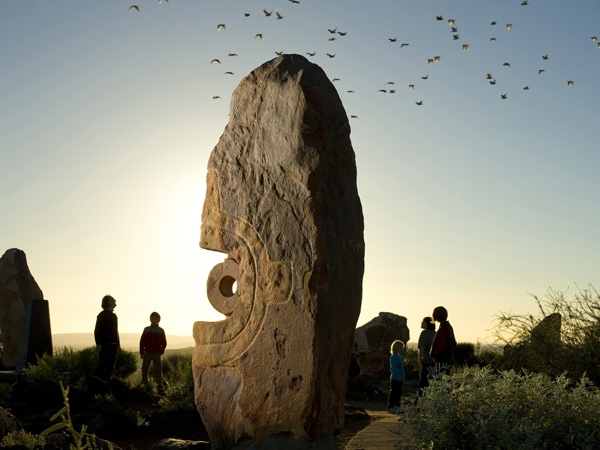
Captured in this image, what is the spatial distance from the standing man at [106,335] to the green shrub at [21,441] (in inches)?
244

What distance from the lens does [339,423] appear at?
7.12m

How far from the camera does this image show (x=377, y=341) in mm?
22391

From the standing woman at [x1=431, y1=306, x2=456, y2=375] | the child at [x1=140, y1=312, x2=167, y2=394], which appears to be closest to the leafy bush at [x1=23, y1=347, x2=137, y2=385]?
the child at [x1=140, y1=312, x2=167, y2=394]

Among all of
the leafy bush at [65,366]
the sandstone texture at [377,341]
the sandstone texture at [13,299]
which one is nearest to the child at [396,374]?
the leafy bush at [65,366]

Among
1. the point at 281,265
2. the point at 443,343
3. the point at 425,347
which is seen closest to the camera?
the point at 281,265

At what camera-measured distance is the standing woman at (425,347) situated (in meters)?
11.4

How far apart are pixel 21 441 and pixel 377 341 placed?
16629 mm

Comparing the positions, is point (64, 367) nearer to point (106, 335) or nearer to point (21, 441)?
point (106, 335)

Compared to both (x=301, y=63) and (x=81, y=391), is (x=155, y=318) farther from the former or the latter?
(x=301, y=63)

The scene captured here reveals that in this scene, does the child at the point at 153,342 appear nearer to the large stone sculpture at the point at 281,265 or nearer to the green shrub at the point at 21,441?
the large stone sculpture at the point at 281,265

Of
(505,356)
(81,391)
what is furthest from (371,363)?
(81,391)

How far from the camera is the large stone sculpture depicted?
6.68 m

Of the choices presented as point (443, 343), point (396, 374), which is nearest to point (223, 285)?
point (443, 343)

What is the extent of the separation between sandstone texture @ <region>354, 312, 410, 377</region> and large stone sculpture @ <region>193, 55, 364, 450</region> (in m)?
14.9
